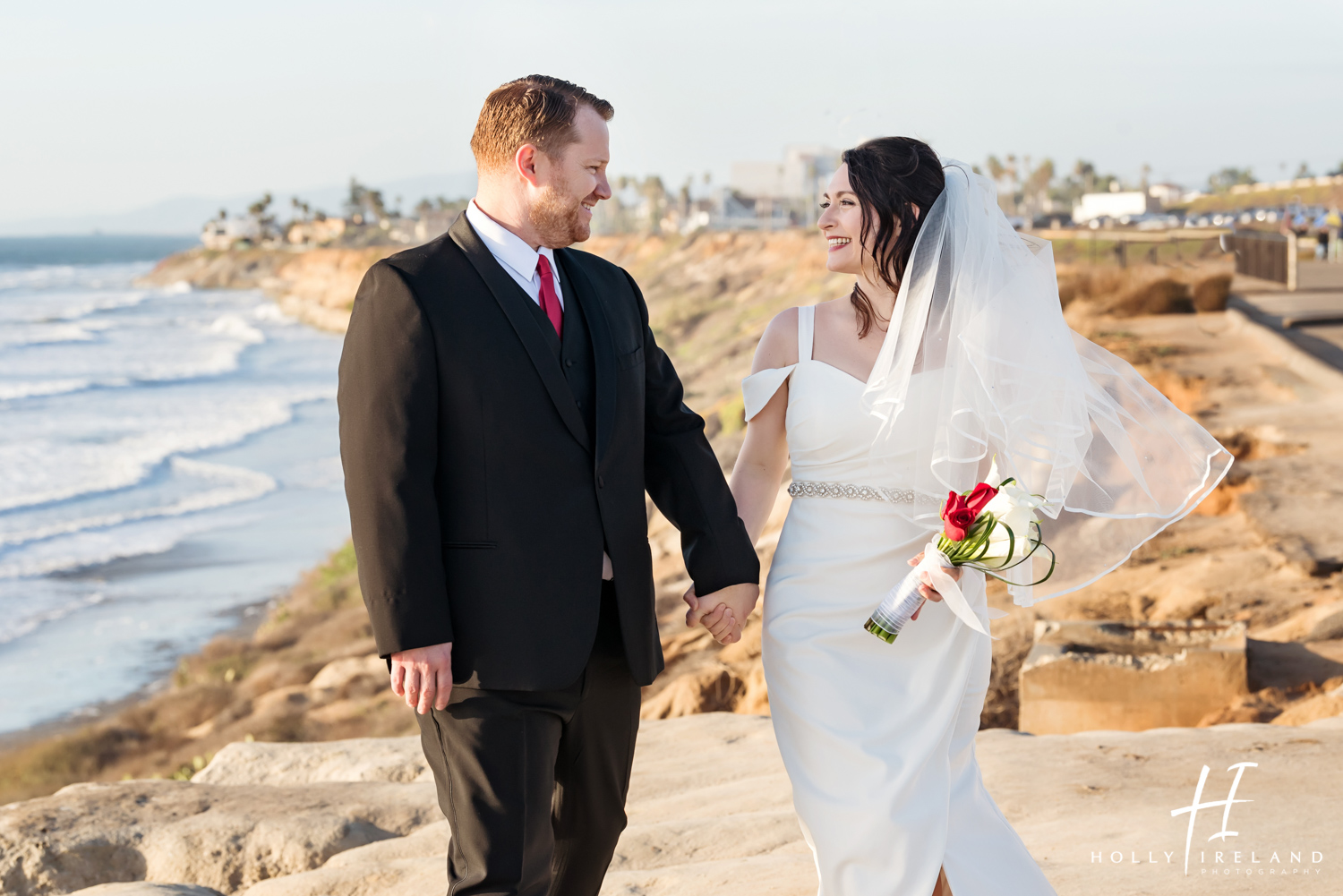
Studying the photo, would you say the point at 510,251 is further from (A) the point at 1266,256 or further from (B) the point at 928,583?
(A) the point at 1266,256

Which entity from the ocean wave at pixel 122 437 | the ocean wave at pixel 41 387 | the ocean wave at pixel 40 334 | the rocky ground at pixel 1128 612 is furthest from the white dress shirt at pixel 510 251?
the ocean wave at pixel 40 334

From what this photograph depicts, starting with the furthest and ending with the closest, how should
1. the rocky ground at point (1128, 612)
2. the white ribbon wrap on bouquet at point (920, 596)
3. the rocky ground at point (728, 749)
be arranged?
the rocky ground at point (1128, 612), the rocky ground at point (728, 749), the white ribbon wrap on bouquet at point (920, 596)

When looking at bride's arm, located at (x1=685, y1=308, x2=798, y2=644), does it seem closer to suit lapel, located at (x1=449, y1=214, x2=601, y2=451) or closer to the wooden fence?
suit lapel, located at (x1=449, y1=214, x2=601, y2=451)

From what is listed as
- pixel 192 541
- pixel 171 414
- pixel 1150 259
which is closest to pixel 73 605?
pixel 192 541

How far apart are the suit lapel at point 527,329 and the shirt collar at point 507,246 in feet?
0.16

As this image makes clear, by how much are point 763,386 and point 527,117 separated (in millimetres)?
962

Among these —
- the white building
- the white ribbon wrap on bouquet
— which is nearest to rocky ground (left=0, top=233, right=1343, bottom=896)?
the white ribbon wrap on bouquet

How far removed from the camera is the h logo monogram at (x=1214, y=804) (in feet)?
11.3

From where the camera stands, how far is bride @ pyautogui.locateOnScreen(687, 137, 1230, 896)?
2.83 m

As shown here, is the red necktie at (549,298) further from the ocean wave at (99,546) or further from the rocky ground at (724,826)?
the ocean wave at (99,546)

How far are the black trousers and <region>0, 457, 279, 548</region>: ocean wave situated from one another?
1560cm

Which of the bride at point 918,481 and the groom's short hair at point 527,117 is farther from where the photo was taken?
the bride at point 918,481

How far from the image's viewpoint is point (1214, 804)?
3680 mm

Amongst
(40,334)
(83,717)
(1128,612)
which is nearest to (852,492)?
(1128,612)
